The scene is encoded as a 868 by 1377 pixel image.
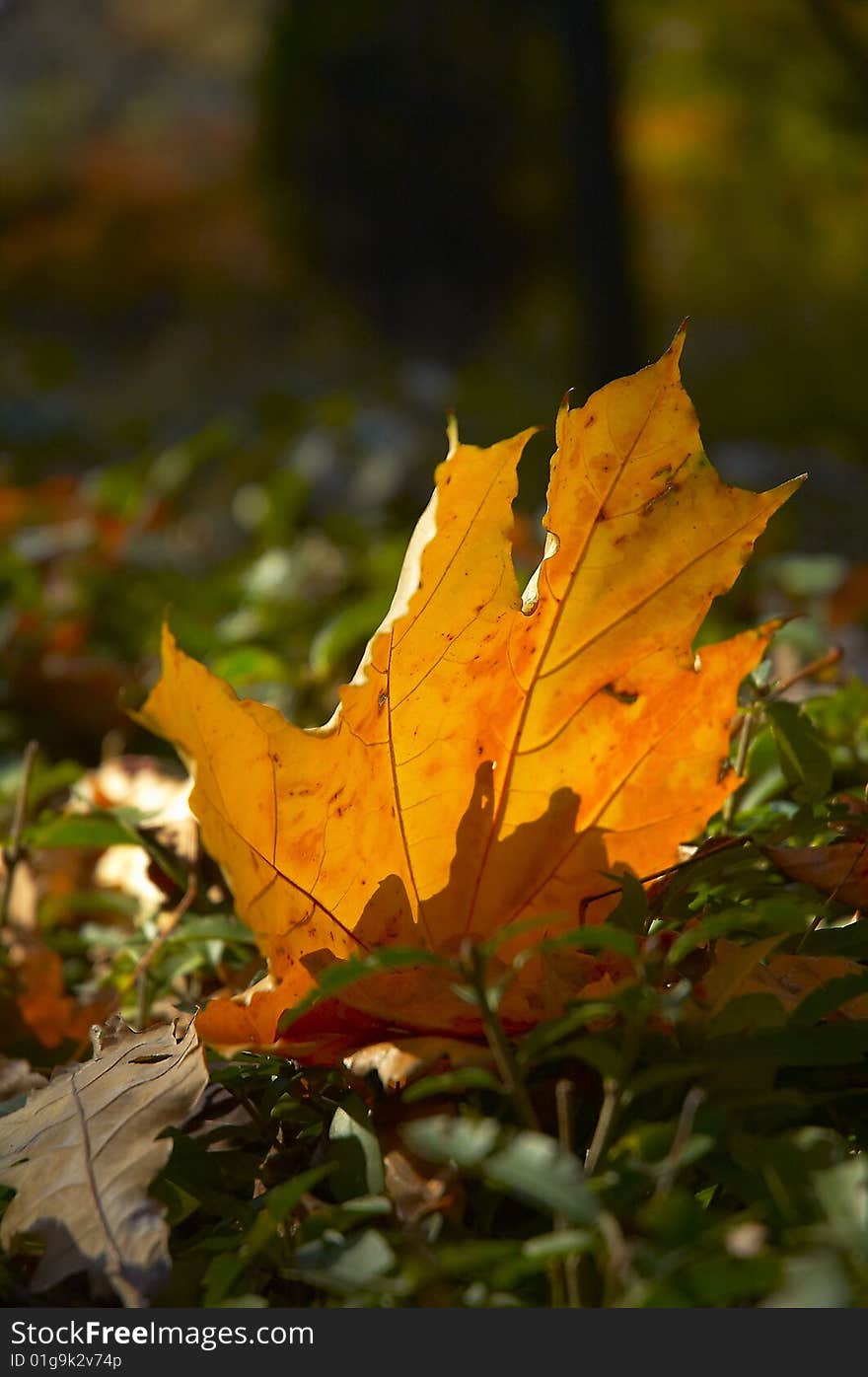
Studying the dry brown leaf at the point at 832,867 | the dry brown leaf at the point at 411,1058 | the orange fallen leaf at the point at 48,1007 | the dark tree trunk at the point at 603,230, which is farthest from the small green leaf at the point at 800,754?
the dark tree trunk at the point at 603,230

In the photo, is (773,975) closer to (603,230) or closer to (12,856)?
(12,856)

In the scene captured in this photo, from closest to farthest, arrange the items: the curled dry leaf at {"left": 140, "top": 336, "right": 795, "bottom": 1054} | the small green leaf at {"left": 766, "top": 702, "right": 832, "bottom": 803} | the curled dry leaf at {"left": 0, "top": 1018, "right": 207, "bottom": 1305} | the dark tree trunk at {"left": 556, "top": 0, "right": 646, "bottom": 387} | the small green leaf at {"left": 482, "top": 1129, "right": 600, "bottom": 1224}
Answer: the small green leaf at {"left": 482, "top": 1129, "right": 600, "bottom": 1224} < the curled dry leaf at {"left": 0, "top": 1018, "right": 207, "bottom": 1305} < the curled dry leaf at {"left": 140, "top": 336, "right": 795, "bottom": 1054} < the small green leaf at {"left": 766, "top": 702, "right": 832, "bottom": 803} < the dark tree trunk at {"left": 556, "top": 0, "right": 646, "bottom": 387}

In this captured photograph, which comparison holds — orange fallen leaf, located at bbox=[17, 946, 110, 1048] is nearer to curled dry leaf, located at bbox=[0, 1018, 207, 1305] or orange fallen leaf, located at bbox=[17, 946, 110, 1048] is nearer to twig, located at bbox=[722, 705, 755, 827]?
curled dry leaf, located at bbox=[0, 1018, 207, 1305]

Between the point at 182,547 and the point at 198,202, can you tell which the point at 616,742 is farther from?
the point at 198,202

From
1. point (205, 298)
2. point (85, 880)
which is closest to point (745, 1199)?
point (85, 880)

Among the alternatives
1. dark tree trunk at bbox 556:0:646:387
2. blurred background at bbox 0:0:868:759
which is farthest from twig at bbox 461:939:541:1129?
dark tree trunk at bbox 556:0:646:387

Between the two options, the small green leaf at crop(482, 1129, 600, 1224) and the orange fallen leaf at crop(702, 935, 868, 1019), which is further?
the orange fallen leaf at crop(702, 935, 868, 1019)

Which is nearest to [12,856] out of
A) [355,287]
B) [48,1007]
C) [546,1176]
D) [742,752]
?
[48,1007]
